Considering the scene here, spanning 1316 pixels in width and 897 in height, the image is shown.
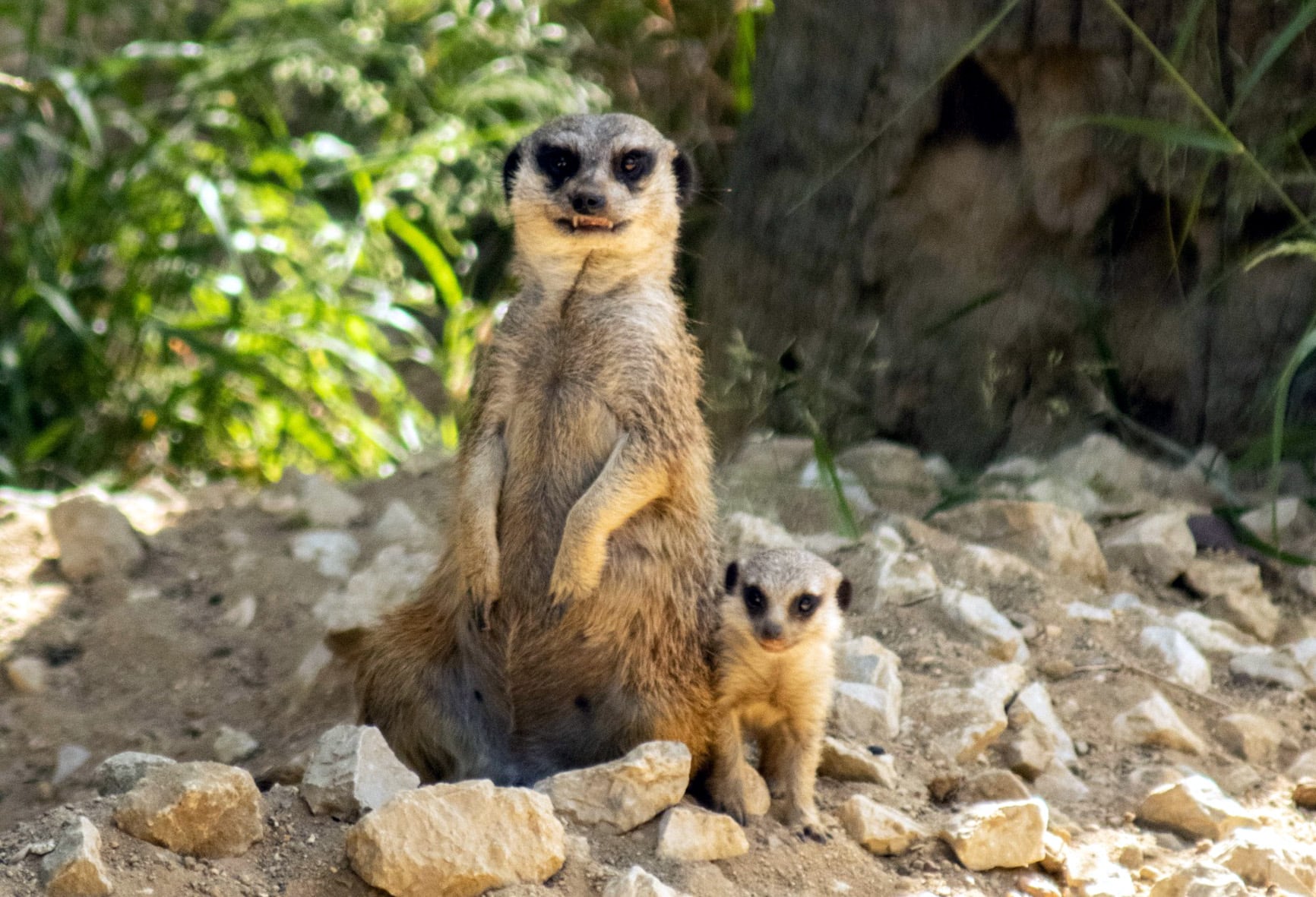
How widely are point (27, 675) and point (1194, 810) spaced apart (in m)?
2.31

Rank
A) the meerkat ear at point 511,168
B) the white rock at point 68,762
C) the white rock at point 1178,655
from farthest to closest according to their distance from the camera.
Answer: the white rock at point 1178,655, the white rock at point 68,762, the meerkat ear at point 511,168

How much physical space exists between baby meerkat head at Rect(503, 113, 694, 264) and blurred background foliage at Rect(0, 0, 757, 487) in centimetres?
160

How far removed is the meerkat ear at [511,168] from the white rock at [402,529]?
112 centimetres

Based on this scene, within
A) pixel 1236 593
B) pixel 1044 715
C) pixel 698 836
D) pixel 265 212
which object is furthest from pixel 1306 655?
pixel 265 212

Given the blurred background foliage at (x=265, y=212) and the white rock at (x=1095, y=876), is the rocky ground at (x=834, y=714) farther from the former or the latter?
the blurred background foliage at (x=265, y=212)

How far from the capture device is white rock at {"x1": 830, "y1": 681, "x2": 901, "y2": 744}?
264 cm

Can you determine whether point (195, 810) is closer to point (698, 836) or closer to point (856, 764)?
point (698, 836)

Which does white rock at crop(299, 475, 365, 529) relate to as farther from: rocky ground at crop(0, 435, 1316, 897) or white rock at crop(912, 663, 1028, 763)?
white rock at crop(912, 663, 1028, 763)

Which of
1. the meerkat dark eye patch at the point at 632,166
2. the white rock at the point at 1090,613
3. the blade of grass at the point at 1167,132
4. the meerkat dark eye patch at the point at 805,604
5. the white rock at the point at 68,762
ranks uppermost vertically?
the blade of grass at the point at 1167,132

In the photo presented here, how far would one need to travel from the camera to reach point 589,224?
2451 mm

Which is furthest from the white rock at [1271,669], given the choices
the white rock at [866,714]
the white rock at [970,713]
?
the white rock at [866,714]

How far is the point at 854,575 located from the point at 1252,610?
89 centimetres

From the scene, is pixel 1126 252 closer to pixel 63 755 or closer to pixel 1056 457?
pixel 1056 457

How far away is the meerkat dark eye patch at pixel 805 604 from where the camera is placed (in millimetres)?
2439
